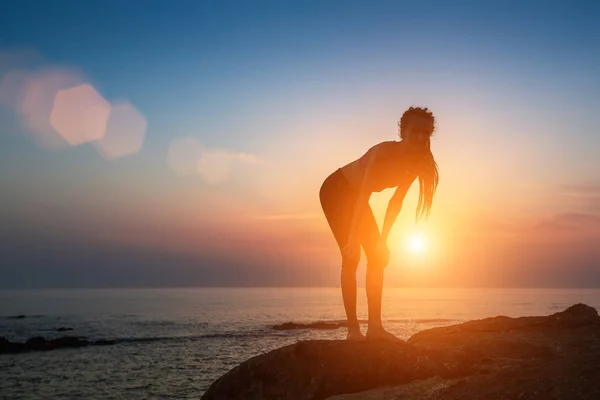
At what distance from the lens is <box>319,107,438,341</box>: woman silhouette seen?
7.43m

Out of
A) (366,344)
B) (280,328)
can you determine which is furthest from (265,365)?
(280,328)

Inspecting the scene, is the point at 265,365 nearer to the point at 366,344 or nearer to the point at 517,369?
the point at 366,344

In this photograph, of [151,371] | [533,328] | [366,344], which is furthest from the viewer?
[151,371]

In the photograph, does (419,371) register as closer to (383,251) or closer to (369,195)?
(383,251)

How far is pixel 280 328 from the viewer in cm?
6378

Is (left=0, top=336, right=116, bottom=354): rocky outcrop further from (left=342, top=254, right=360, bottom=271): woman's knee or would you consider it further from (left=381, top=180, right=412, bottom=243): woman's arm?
(left=381, top=180, right=412, bottom=243): woman's arm

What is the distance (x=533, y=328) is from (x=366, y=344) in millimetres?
4628

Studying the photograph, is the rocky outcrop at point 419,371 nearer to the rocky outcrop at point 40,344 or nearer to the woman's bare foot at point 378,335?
the woman's bare foot at point 378,335

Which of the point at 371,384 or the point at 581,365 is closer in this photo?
the point at 581,365

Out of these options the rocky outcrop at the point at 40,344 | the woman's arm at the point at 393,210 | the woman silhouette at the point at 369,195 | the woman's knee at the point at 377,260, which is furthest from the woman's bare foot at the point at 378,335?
the rocky outcrop at the point at 40,344

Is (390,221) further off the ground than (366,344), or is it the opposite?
(390,221)

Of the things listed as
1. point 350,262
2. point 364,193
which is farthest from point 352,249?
point 364,193

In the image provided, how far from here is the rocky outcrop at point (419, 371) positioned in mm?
5559

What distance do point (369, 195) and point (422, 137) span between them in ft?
3.66
